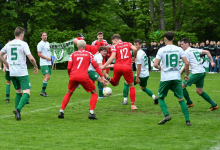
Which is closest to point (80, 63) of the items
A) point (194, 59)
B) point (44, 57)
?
point (194, 59)

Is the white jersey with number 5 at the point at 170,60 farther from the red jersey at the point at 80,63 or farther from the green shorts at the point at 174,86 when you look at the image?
the red jersey at the point at 80,63

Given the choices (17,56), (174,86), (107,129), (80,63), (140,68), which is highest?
(17,56)

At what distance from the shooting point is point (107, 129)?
6812 millimetres

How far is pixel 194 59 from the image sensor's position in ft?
30.2

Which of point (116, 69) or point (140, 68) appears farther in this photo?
point (140, 68)

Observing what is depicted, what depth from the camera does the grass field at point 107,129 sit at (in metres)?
5.63

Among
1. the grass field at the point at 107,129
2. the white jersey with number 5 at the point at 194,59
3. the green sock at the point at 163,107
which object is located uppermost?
the white jersey with number 5 at the point at 194,59

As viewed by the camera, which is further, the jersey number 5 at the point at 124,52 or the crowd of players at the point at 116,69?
the jersey number 5 at the point at 124,52

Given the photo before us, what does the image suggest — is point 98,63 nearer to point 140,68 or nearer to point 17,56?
point 140,68

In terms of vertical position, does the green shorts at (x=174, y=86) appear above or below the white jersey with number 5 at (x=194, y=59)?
below

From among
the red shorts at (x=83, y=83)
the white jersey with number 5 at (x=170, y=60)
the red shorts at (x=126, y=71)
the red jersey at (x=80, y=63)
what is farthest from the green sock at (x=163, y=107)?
the red shorts at (x=126, y=71)

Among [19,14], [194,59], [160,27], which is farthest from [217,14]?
[194,59]

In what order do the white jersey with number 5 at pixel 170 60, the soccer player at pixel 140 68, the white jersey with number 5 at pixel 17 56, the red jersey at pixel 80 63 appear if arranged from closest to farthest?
the white jersey with number 5 at pixel 170 60, the red jersey at pixel 80 63, the white jersey with number 5 at pixel 17 56, the soccer player at pixel 140 68

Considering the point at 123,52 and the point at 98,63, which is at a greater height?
the point at 123,52
